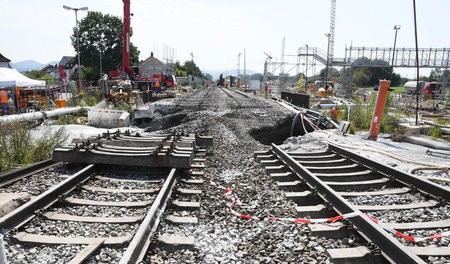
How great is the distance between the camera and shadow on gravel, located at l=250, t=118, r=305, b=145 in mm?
12533

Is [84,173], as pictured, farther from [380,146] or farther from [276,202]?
[380,146]

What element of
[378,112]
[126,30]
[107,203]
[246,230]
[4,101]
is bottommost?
[246,230]

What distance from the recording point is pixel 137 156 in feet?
18.9

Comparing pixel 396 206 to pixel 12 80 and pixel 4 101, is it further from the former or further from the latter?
pixel 12 80

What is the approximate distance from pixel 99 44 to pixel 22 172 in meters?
60.0

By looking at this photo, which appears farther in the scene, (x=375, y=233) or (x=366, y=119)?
(x=366, y=119)

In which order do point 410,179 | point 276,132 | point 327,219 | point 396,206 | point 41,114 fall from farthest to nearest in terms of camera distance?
point 276,132, point 41,114, point 410,179, point 396,206, point 327,219

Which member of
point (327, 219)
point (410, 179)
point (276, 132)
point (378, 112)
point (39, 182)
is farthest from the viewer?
point (276, 132)

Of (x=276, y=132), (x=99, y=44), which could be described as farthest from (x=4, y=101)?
(x=99, y=44)

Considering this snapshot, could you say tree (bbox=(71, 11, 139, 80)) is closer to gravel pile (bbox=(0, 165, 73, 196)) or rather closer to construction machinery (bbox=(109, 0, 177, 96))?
construction machinery (bbox=(109, 0, 177, 96))

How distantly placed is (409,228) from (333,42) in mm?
48386

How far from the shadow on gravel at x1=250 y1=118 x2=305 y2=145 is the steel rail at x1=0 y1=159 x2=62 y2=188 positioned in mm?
7628

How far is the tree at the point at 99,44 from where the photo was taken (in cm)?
5747

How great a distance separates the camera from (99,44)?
194ft
